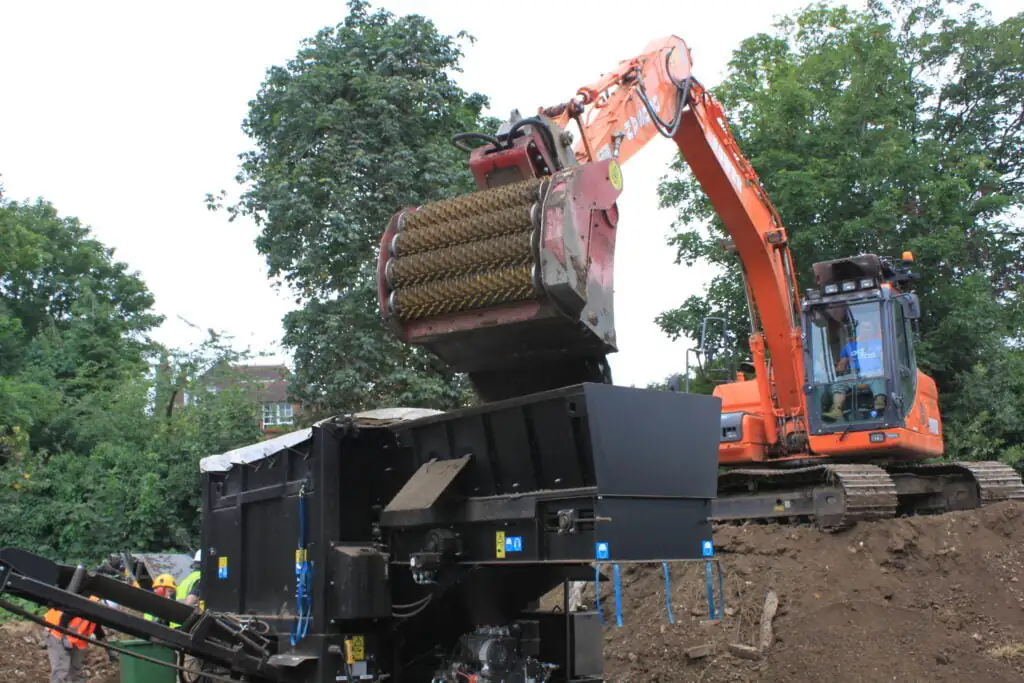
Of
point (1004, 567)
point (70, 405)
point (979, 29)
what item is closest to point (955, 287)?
point (979, 29)

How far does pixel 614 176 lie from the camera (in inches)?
253

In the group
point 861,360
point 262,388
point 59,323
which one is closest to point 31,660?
point 262,388

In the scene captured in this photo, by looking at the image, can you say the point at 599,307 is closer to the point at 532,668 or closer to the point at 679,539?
the point at 679,539

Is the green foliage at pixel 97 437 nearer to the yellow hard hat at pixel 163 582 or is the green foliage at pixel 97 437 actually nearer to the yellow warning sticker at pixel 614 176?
the yellow hard hat at pixel 163 582

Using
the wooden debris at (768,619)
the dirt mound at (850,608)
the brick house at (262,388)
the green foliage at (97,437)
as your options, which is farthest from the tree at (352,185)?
the wooden debris at (768,619)

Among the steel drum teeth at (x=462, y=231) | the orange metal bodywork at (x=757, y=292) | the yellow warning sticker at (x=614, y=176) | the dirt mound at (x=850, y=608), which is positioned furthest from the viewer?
the orange metal bodywork at (x=757, y=292)

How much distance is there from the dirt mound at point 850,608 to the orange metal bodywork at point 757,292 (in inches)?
39.8

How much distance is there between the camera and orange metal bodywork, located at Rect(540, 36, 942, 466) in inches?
406

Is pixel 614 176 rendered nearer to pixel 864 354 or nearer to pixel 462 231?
pixel 462 231

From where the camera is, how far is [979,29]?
2544cm

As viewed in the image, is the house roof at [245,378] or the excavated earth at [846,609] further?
the house roof at [245,378]

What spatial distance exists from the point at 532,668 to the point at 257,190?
1362 cm

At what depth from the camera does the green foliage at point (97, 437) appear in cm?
1844

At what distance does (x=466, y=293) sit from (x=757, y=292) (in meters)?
7.25
